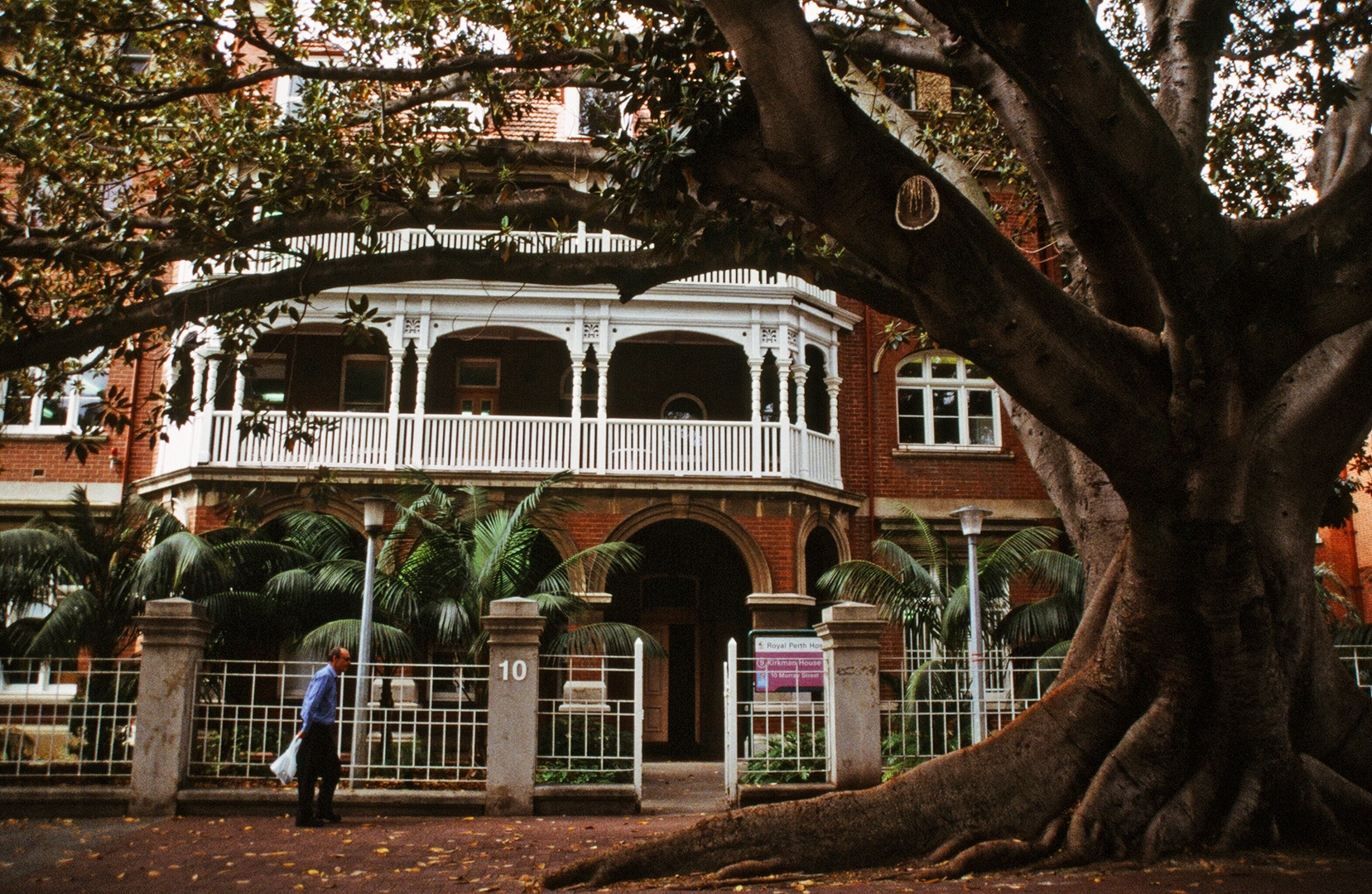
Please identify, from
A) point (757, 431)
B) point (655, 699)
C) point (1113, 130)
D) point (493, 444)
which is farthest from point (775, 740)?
point (1113, 130)

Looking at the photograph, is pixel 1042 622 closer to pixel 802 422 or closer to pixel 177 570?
pixel 802 422

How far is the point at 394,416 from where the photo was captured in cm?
1797

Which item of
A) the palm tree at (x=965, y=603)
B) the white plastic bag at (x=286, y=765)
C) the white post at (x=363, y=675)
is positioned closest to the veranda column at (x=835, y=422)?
the palm tree at (x=965, y=603)

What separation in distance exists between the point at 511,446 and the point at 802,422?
4.66 m

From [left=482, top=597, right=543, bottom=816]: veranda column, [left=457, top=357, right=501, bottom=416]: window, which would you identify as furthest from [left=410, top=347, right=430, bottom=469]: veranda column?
[left=482, top=597, right=543, bottom=816]: veranda column

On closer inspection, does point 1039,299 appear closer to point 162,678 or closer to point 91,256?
point 91,256

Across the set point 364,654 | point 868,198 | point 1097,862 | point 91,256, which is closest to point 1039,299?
point 868,198

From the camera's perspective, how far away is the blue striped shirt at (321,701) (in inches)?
380

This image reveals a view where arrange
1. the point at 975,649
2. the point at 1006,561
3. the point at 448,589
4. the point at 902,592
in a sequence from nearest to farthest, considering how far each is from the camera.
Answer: the point at 975,649 < the point at 448,589 < the point at 1006,561 < the point at 902,592

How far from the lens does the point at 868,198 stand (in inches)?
205

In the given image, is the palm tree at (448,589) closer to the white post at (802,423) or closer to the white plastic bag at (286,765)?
the white plastic bag at (286,765)

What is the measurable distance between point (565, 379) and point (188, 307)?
43.7ft

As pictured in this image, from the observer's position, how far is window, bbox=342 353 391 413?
2000cm

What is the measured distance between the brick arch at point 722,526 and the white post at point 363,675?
618 cm
